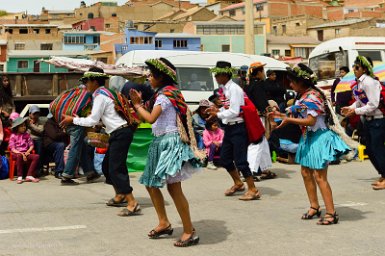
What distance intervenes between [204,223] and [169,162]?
146 cm

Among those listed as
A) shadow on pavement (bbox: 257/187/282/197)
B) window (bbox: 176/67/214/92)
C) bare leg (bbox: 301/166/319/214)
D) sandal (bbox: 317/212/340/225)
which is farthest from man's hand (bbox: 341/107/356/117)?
window (bbox: 176/67/214/92)

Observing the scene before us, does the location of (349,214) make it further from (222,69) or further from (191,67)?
(191,67)

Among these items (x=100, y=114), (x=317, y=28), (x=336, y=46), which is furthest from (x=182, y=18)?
(x=100, y=114)

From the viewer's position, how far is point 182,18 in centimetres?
8850

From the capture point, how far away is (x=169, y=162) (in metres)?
6.48

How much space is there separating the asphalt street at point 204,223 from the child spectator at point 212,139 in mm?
2116

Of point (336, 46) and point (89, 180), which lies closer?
point (89, 180)

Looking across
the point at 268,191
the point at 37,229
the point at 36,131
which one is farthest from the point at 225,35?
the point at 37,229

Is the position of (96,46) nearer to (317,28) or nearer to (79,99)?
(317,28)

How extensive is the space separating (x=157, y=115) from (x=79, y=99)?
499 cm

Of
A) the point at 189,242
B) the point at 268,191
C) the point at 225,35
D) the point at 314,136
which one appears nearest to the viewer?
the point at 189,242

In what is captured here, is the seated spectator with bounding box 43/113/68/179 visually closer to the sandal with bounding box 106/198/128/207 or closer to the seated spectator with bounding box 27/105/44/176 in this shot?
the seated spectator with bounding box 27/105/44/176

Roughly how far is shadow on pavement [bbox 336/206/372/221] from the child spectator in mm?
4888

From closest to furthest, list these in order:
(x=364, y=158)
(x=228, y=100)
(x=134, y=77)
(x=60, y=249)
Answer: (x=60, y=249)
(x=228, y=100)
(x=364, y=158)
(x=134, y=77)
